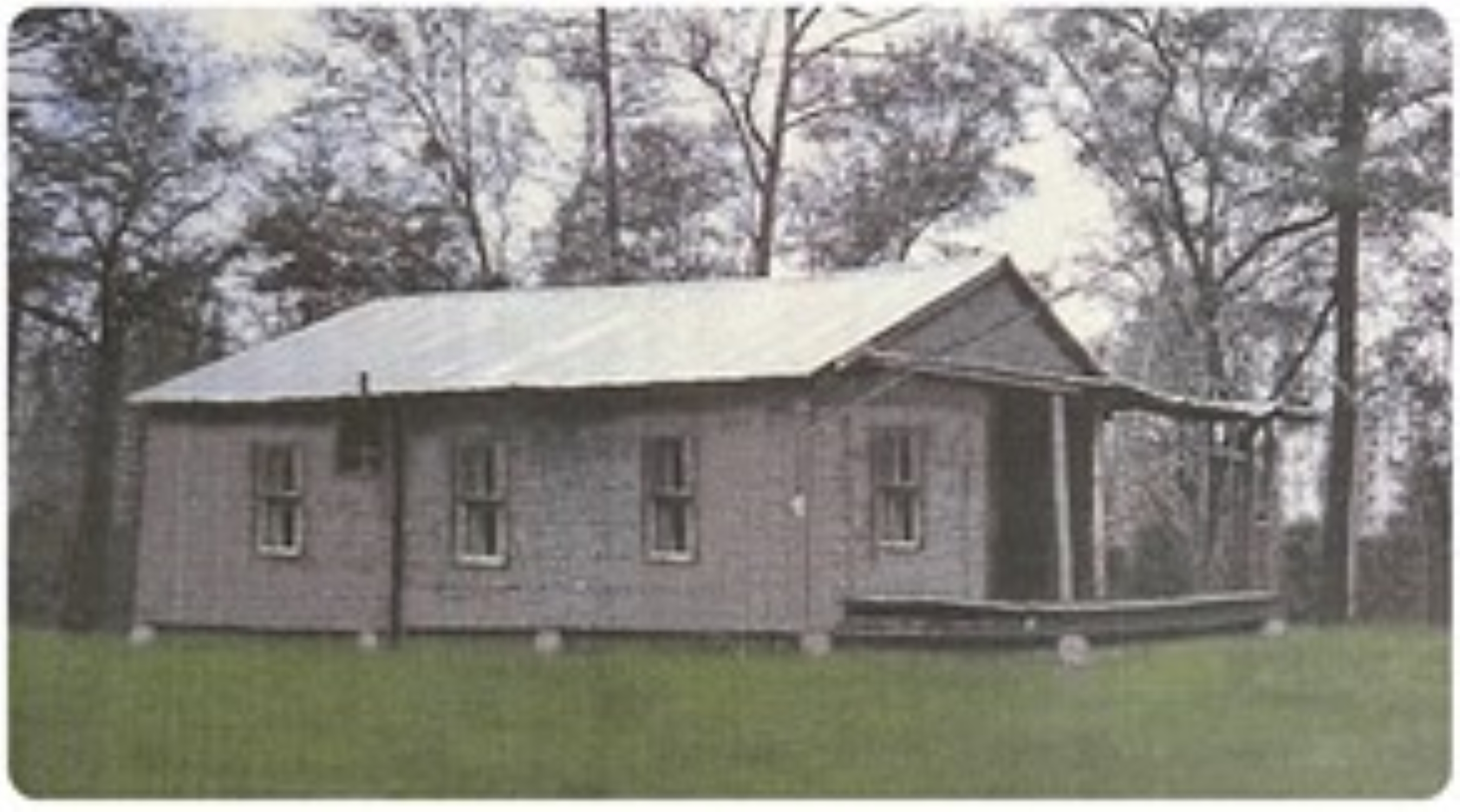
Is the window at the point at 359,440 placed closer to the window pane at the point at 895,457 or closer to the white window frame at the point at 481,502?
the white window frame at the point at 481,502

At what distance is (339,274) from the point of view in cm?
895

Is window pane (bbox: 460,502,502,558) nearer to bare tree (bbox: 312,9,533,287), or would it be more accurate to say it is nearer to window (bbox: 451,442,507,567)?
window (bbox: 451,442,507,567)

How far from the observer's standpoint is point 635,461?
29.3 ft

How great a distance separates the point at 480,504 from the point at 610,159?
445mm

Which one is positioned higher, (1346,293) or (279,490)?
(1346,293)

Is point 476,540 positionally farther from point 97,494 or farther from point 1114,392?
point 1114,392

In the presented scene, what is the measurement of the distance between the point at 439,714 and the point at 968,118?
0.96 m

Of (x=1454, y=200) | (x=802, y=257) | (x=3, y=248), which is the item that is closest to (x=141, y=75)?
(x=3, y=248)

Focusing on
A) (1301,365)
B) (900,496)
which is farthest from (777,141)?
(1301,365)

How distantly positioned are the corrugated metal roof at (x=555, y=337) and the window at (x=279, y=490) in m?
0.08

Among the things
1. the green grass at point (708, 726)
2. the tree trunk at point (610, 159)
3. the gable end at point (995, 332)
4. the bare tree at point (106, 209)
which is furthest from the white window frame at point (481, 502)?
the gable end at point (995, 332)

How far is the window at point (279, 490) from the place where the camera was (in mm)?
8977

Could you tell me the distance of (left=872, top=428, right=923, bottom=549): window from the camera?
891cm

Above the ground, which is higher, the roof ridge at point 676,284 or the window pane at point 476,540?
the roof ridge at point 676,284
